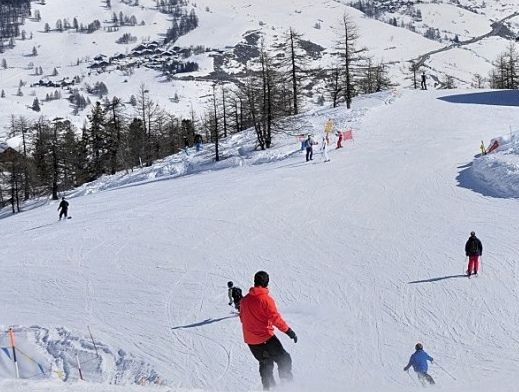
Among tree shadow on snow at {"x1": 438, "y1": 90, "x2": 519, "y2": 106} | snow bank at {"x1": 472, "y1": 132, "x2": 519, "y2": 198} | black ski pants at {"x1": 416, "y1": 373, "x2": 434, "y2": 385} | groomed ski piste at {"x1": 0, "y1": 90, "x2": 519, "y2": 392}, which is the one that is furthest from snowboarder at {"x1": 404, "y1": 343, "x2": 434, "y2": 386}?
tree shadow on snow at {"x1": 438, "y1": 90, "x2": 519, "y2": 106}

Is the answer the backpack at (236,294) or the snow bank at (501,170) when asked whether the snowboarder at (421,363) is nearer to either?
the backpack at (236,294)

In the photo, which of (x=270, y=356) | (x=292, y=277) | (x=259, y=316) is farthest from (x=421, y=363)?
(x=292, y=277)

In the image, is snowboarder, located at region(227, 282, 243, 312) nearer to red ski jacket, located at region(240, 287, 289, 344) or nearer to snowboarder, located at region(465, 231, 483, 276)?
snowboarder, located at region(465, 231, 483, 276)

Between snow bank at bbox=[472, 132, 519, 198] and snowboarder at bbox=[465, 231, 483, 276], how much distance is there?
806 cm

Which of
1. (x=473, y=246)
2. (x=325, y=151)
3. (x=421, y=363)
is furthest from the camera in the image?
(x=325, y=151)

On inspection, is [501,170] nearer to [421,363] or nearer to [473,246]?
[473,246]

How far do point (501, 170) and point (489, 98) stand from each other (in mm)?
26872

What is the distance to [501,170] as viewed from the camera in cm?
2270

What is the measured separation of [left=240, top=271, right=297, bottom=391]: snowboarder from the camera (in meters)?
6.52

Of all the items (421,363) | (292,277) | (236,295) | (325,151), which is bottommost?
(292,277)

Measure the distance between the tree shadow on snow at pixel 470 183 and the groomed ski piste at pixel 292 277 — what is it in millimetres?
125

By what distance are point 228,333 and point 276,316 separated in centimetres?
651

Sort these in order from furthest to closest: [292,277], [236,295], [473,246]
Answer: [292,277] < [473,246] < [236,295]

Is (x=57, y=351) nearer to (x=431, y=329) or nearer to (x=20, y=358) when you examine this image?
(x=20, y=358)
